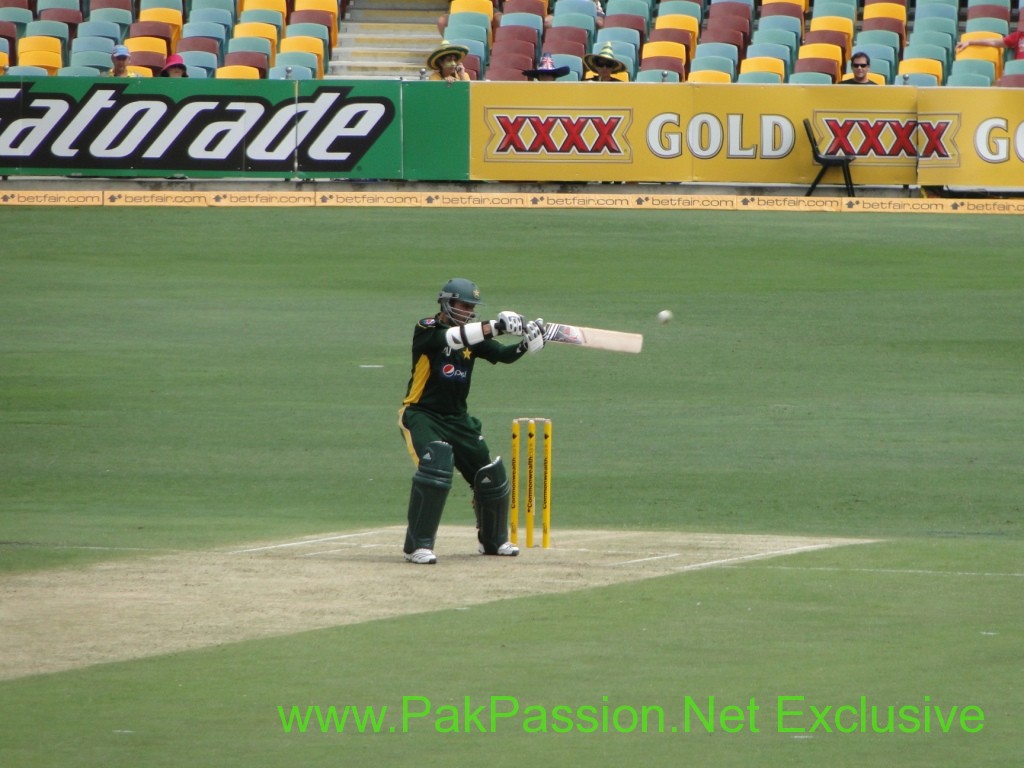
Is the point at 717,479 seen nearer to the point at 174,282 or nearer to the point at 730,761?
the point at 730,761

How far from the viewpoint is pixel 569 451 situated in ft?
54.5

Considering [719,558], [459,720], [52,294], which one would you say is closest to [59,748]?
[459,720]

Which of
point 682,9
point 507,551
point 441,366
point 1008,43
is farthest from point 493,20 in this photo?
point 507,551

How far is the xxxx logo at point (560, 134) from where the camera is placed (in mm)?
28281

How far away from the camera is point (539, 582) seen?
10.8m

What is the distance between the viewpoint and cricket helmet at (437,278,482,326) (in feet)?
38.0

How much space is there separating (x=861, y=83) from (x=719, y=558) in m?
18.5

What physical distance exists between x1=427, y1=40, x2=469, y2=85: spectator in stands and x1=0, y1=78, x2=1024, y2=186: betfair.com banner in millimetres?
472

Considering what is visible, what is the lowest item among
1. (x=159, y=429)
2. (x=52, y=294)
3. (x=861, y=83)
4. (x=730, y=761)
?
(x=730, y=761)

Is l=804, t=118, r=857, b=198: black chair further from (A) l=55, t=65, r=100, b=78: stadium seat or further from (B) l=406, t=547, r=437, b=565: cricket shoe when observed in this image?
(B) l=406, t=547, r=437, b=565: cricket shoe

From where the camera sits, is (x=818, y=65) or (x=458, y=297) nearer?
(x=458, y=297)

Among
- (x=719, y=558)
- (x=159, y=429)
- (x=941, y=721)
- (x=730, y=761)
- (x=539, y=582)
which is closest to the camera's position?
(x=730, y=761)

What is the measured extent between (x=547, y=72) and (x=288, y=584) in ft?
63.5

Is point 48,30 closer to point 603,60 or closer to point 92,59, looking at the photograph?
point 92,59
